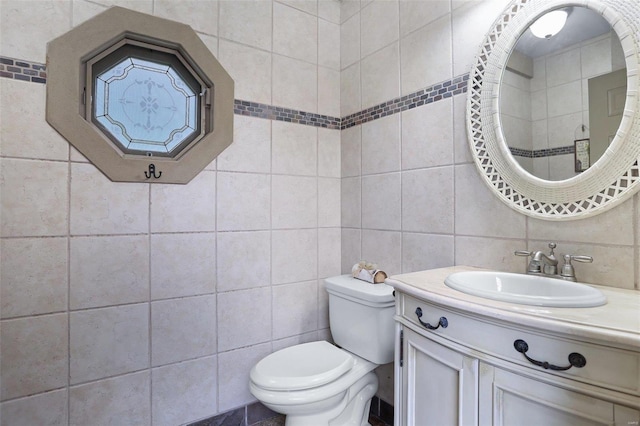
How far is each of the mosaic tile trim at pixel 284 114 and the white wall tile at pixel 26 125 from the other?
79cm

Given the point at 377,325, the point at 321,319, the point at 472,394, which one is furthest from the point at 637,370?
the point at 321,319

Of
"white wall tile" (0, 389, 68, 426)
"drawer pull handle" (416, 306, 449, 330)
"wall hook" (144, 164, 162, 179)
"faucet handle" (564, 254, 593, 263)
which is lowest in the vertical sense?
"white wall tile" (0, 389, 68, 426)

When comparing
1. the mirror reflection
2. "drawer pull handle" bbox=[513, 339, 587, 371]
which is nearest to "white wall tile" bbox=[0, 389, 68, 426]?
"drawer pull handle" bbox=[513, 339, 587, 371]

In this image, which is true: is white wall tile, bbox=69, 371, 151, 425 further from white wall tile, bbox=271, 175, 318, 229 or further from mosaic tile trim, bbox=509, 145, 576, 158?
mosaic tile trim, bbox=509, 145, 576, 158

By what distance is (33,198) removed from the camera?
1269 millimetres

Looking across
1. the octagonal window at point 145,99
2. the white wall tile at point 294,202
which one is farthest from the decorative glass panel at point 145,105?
the white wall tile at point 294,202

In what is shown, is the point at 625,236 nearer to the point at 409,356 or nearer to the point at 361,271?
the point at 409,356

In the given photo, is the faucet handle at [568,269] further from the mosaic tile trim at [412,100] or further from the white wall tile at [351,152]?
the white wall tile at [351,152]

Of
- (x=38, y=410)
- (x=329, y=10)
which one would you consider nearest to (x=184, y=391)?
(x=38, y=410)

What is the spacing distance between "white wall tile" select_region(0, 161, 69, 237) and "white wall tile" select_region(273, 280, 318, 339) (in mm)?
1063

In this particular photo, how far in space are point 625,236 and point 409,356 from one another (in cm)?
74

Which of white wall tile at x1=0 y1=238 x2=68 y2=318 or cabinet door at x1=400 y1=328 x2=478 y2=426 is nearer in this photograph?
cabinet door at x1=400 y1=328 x2=478 y2=426

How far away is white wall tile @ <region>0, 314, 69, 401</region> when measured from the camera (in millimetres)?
1225

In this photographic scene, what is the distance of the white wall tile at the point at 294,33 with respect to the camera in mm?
1836
